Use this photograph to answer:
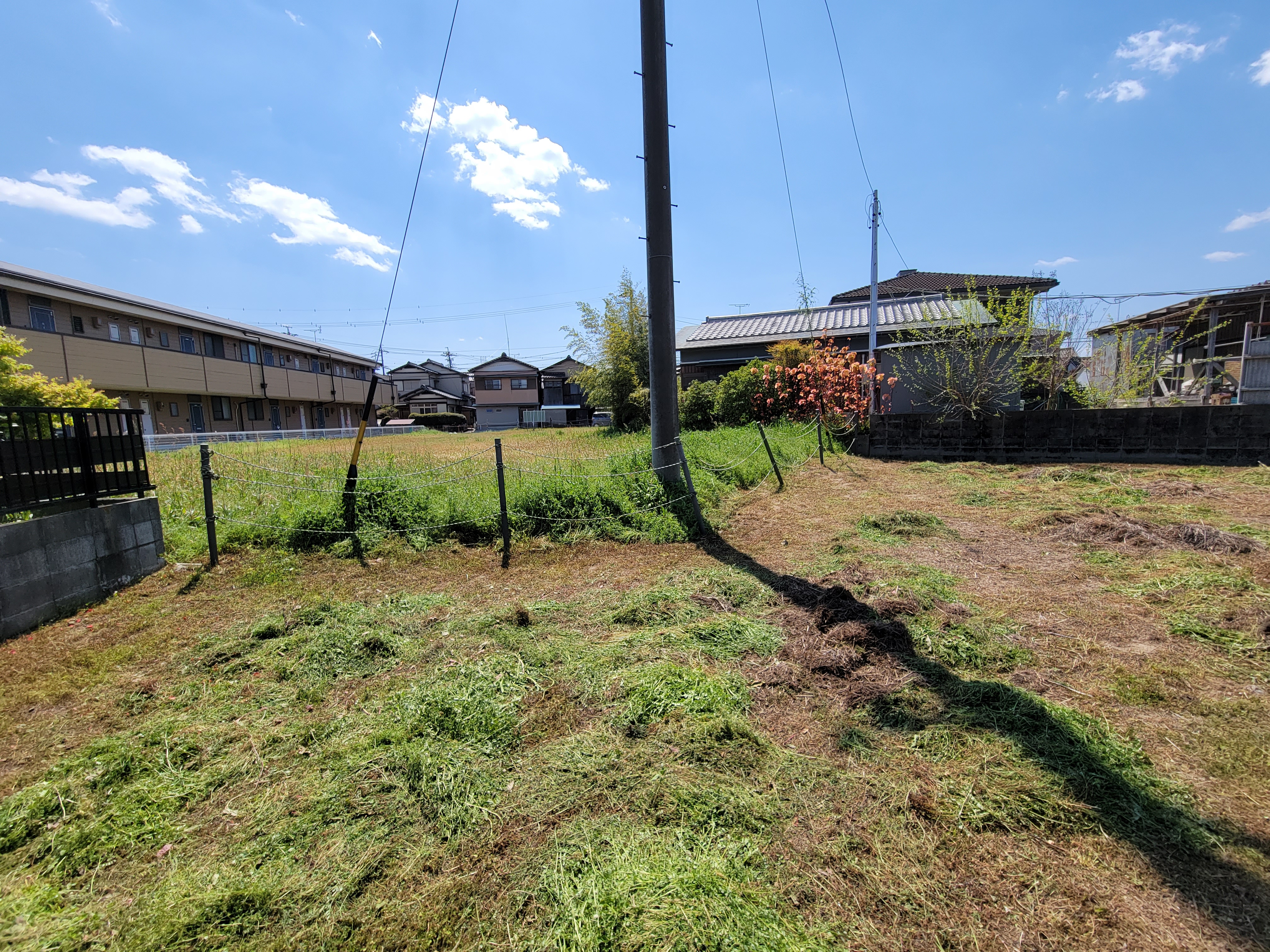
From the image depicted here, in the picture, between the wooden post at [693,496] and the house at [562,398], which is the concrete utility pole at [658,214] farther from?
the house at [562,398]

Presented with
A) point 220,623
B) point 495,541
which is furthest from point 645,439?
point 220,623

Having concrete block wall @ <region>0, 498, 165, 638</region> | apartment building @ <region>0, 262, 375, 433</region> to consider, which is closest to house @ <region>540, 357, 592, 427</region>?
apartment building @ <region>0, 262, 375, 433</region>

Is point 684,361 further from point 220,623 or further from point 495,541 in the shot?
point 220,623

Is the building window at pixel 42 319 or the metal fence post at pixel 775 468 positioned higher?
the building window at pixel 42 319

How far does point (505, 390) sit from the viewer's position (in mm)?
48656

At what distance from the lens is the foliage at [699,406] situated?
15870mm

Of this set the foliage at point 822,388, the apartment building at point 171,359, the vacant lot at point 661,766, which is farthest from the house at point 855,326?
the apartment building at point 171,359

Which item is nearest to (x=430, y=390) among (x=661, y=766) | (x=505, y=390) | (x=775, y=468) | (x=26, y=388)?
(x=505, y=390)

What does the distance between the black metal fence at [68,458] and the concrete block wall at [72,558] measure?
0.16m

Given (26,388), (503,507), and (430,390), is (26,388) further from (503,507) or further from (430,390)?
(430,390)

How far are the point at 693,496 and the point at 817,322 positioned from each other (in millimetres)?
15390

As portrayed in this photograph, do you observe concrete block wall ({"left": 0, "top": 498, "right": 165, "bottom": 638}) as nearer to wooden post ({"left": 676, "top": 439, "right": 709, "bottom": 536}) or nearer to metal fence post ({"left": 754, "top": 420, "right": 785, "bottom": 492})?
wooden post ({"left": 676, "top": 439, "right": 709, "bottom": 536})

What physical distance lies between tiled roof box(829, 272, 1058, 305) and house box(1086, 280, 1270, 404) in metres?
5.89

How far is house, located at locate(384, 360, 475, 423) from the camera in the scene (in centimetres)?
4797
